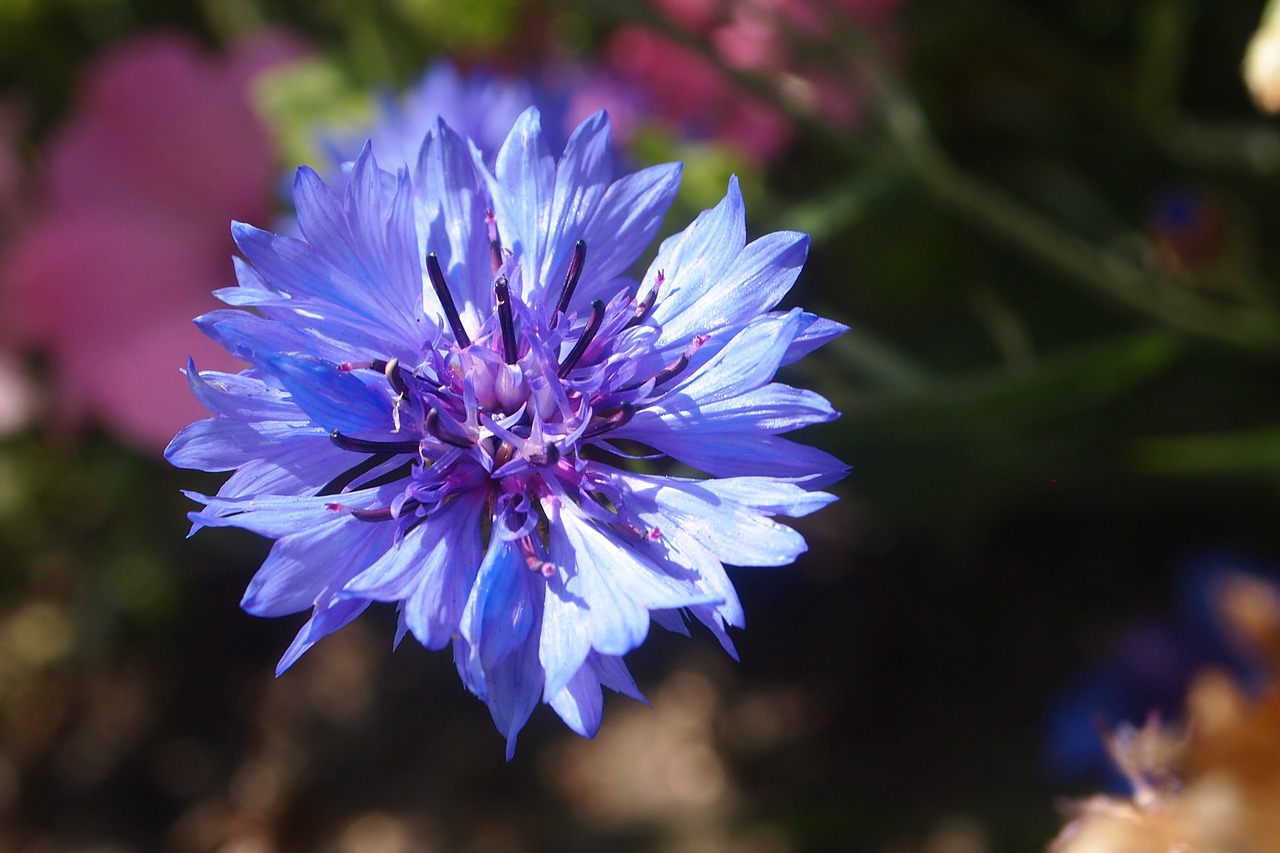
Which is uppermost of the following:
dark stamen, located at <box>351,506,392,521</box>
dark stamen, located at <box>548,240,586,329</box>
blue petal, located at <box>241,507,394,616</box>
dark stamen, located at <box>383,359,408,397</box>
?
dark stamen, located at <box>548,240,586,329</box>

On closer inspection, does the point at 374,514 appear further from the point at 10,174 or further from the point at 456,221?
the point at 10,174

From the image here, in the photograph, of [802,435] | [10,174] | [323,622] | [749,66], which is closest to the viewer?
[323,622]

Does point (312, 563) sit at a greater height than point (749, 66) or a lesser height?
lesser

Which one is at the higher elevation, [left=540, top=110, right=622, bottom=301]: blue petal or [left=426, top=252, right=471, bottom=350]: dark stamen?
[left=540, top=110, right=622, bottom=301]: blue petal

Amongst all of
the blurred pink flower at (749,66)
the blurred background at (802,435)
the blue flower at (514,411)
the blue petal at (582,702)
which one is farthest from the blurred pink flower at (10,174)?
the blue petal at (582,702)

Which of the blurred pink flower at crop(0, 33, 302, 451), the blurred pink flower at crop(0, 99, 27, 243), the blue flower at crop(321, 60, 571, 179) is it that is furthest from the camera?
the blurred pink flower at crop(0, 99, 27, 243)

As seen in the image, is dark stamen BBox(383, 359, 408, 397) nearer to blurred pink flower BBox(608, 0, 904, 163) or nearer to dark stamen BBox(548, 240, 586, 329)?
dark stamen BBox(548, 240, 586, 329)

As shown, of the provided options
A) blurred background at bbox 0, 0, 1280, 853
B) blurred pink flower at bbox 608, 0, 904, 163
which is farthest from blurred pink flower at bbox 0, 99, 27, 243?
blurred pink flower at bbox 608, 0, 904, 163

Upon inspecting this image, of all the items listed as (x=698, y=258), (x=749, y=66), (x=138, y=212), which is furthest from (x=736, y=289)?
(x=138, y=212)
